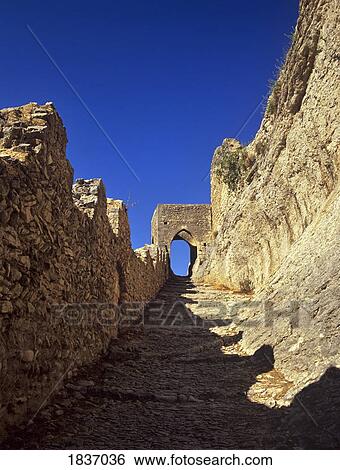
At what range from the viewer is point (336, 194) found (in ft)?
20.6

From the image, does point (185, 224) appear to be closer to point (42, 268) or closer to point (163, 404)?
point (163, 404)

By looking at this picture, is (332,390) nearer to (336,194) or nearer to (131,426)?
(131,426)

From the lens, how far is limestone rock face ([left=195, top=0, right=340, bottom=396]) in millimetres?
4574

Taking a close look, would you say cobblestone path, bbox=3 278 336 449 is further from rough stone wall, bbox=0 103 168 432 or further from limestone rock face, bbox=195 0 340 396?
limestone rock face, bbox=195 0 340 396

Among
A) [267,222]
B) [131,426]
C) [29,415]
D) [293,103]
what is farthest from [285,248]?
[29,415]

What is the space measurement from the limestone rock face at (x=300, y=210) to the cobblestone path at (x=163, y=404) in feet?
1.89

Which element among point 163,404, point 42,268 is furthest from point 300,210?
point 42,268

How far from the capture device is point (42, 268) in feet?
12.4

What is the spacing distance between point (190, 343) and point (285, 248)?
3.11 metres

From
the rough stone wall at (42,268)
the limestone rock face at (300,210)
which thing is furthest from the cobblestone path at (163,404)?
the limestone rock face at (300,210)

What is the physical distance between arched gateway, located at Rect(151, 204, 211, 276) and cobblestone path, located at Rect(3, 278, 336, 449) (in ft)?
67.2

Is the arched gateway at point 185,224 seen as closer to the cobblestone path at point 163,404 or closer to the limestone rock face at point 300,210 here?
the limestone rock face at point 300,210

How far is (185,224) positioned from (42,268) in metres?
23.7

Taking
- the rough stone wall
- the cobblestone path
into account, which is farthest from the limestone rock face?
the rough stone wall
